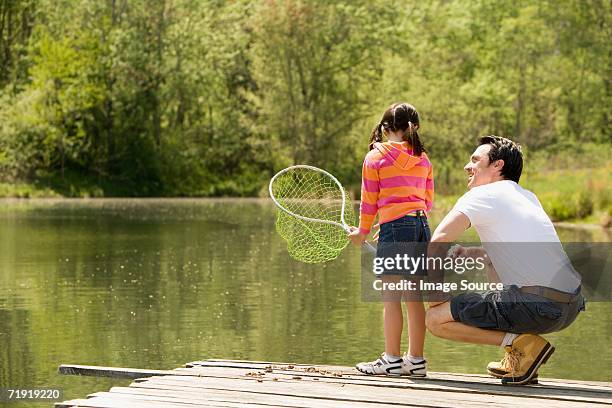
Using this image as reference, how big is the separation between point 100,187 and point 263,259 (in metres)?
32.7

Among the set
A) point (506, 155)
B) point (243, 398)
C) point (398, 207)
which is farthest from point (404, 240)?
point (243, 398)

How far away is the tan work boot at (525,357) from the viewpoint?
680cm

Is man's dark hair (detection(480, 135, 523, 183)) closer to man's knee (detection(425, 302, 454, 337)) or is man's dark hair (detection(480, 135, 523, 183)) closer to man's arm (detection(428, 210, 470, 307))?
man's arm (detection(428, 210, 470, 307))

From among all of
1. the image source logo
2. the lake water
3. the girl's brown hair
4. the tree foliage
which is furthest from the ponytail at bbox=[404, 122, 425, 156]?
the tree foliage

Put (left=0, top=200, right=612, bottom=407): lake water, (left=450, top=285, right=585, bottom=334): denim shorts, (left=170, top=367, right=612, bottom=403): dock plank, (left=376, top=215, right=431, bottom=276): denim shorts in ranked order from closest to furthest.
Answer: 1. (left=170, top=367, right=612, bottom=403): dock plank
2. (left=450, top=285, right=585, bottom=334): denim shorts
3. (left=376, top=215, right=431, bottom=276): denim shorts
4. (left=0, top=200, right=612, bottom=407): lake water

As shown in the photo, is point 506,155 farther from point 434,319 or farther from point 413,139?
point 434,319

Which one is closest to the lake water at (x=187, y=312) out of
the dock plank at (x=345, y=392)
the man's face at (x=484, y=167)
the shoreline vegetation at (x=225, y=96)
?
the dock plank at (x=345, y=392)

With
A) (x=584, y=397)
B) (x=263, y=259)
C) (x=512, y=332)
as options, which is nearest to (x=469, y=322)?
(x=512, y=332)

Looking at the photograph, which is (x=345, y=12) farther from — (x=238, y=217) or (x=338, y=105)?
(x=238, y=217)

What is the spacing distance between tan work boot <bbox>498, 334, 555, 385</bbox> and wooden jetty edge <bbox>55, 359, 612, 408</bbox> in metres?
0.07

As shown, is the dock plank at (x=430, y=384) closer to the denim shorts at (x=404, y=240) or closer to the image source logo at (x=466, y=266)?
the image source logo at (x=466, y=266)

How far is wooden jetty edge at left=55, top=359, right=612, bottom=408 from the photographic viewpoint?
6.28m

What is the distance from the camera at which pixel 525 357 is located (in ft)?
22.4

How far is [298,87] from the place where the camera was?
184 ft
